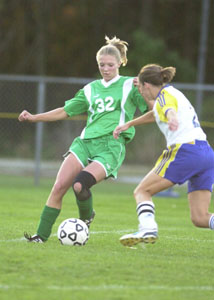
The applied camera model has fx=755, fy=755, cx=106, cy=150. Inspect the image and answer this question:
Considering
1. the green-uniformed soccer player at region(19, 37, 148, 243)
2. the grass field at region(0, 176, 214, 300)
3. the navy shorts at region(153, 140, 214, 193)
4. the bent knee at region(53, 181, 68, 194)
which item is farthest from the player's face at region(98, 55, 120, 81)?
the grass field at region(0, 176, 214, 300)

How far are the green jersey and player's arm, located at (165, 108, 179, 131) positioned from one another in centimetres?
128

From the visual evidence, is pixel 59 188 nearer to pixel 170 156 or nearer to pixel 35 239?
pixel 35 239

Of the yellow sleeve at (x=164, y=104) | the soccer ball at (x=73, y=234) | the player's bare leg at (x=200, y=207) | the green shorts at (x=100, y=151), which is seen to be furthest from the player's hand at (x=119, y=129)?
the soccer ball at (x=73, y=234)

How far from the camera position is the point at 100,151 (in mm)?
7992

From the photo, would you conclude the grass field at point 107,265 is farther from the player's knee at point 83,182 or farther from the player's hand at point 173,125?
→ the player's hand at point 173,125

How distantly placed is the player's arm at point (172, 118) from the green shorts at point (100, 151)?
4.32 ft

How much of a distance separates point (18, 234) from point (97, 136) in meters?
1.58

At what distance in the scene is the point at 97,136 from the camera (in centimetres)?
796

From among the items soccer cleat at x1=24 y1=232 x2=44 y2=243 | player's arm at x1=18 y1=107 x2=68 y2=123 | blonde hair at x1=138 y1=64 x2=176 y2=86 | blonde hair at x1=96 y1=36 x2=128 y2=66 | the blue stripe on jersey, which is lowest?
soccer cleat at x1=24 y1=232 x2=44 y2=243

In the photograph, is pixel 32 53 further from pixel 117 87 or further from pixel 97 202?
pixel 117 87

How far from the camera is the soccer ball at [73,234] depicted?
7.68 m

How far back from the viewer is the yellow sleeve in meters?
6.89

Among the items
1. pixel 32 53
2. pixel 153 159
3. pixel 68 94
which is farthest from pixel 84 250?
pixel 32 53

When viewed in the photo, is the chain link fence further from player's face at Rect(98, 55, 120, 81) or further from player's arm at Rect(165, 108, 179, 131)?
player's arm at Rect(165, 108, 179, 131)
